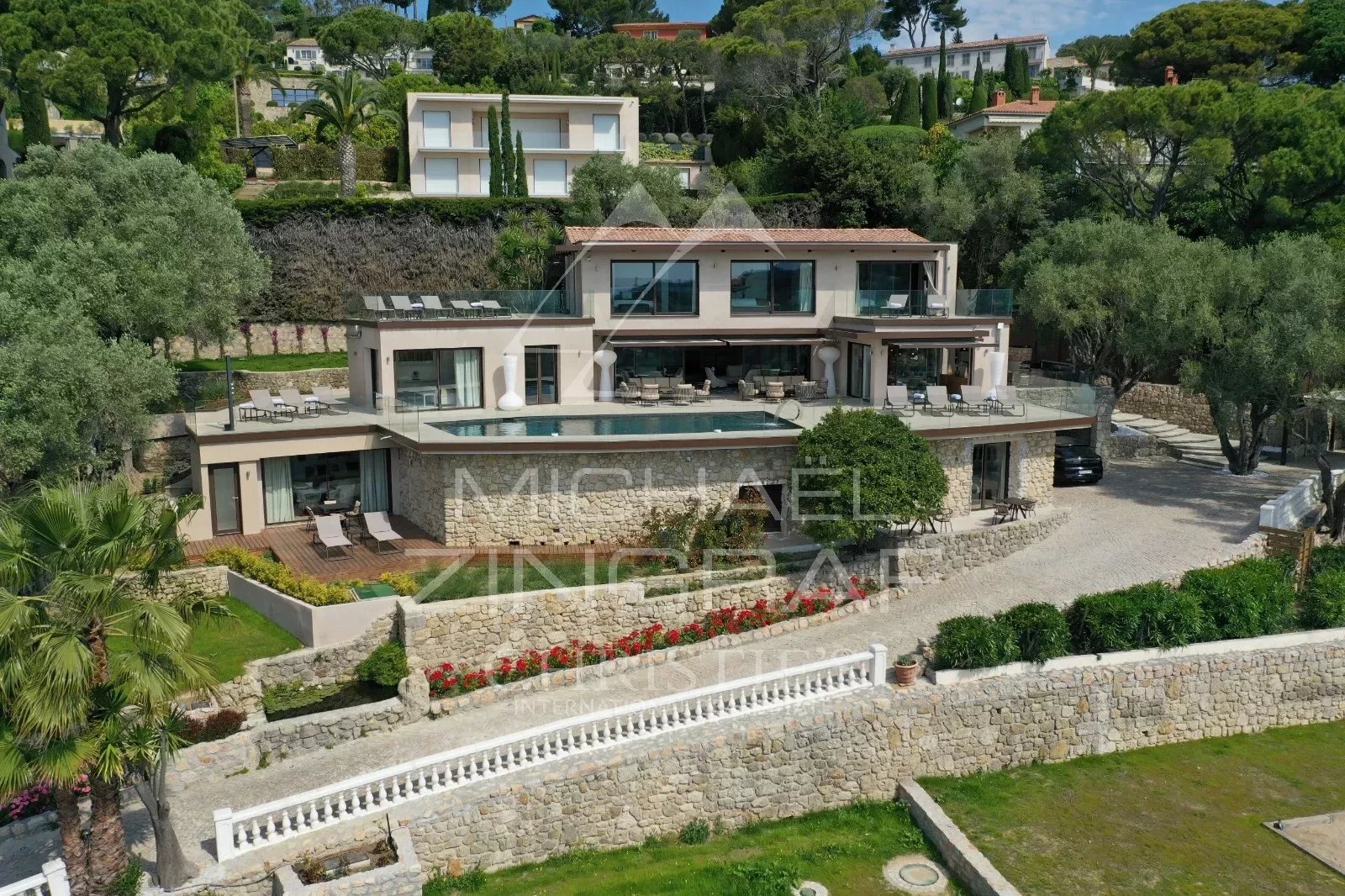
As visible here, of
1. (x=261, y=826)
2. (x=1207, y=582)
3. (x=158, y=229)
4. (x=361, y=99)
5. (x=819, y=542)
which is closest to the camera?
(x=261, y=826)

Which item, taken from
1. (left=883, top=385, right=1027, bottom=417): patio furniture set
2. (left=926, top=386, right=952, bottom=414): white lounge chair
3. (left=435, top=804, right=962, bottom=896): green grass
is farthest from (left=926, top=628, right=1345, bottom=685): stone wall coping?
(left=926, top=386, right=952, bottom=414): white lounge chair

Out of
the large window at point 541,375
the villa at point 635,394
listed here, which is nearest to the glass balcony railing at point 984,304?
the villa at point 635,394

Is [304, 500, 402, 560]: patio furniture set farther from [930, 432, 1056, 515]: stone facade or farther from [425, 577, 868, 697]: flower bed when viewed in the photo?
[930, 432, 1056, 515]: stone facade

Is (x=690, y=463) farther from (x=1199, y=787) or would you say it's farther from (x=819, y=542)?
(x=1199, y=787)

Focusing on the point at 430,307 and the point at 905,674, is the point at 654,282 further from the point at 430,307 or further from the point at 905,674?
the point at 905,674

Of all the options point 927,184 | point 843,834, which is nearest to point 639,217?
point 927,184

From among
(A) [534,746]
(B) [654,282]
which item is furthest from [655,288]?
(A) [534,746]

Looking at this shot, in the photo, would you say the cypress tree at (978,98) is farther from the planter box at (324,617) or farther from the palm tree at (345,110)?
the planter box at (324,617)
